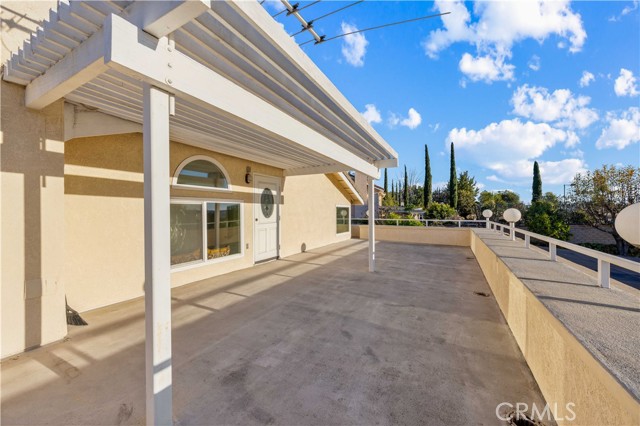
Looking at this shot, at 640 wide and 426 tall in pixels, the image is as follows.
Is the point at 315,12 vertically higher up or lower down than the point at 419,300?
higher up

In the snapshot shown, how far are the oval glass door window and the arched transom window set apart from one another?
1354mm

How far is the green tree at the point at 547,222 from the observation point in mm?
14781

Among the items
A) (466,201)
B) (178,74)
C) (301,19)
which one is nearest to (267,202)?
(301,19)

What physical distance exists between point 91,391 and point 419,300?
4.24 metres

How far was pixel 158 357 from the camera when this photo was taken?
5.77 feet

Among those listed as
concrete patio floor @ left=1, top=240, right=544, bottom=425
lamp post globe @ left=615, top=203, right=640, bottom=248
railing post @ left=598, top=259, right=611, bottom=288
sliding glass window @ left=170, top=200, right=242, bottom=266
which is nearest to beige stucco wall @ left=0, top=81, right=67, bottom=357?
concrete patio floor @ left=1, top=240, right=544, bottom=425

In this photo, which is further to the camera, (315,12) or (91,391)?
(315,12)

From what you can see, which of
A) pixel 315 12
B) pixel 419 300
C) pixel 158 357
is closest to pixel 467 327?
pixel 419 300

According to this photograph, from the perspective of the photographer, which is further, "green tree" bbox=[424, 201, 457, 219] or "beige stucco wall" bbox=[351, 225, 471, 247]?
"green tree" bbox=[424, 201, 457, 219]

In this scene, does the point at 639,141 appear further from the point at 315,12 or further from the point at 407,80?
the point at 315,12

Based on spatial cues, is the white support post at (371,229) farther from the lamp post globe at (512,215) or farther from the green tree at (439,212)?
the green tree at (439,212)

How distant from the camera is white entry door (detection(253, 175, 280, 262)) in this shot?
23.0ft

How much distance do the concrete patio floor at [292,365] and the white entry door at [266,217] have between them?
8.55 ft

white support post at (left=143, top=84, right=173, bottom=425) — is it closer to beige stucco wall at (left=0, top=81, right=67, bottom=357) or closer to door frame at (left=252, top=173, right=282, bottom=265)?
beige stucco wall at (left=0, top=81, right=67, bottom=357)
